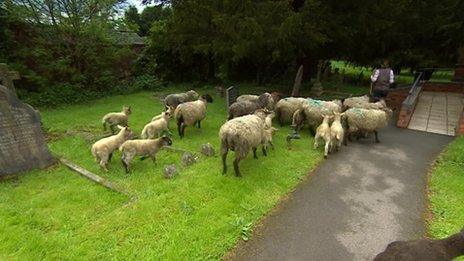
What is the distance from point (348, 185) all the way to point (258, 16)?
8.92 m

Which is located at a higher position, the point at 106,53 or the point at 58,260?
the point at 106,53

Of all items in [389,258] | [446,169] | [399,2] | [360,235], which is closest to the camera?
[389,258]

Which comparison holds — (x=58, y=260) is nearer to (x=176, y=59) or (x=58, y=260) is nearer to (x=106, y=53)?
(x=106, y=53)

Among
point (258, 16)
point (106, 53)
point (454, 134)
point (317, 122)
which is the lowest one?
point (454, 134)

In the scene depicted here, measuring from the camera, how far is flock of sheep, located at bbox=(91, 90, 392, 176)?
8758 mm

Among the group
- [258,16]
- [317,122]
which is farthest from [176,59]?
[317,122]

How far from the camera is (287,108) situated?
547 inches

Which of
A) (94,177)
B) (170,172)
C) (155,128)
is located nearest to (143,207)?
(170,172)

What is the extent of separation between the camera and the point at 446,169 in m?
9.73

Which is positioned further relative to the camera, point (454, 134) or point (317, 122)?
point (454, 134)

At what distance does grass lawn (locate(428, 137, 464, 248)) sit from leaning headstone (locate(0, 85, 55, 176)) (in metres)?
9.73

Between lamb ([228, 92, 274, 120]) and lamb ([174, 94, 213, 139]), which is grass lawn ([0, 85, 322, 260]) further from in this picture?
lamb ([228, 92, 274, 120])

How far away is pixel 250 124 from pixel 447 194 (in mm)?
5014

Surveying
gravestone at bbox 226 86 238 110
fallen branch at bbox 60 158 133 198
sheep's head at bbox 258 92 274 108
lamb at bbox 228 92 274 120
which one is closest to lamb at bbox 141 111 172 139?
fallen branch at bbox 60 158 133 198
